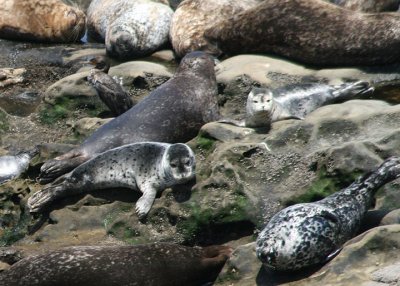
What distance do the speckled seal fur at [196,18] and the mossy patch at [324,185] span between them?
186 inches

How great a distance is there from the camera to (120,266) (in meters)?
7.54

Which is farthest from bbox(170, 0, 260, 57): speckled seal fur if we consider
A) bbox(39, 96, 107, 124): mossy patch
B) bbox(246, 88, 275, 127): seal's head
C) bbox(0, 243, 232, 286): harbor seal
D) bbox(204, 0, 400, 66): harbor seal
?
bbox(0, 243, 232, 286): harbor seal

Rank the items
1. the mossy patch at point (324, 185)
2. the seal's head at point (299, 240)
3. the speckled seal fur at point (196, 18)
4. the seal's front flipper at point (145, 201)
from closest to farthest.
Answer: the seal's head at point (299, 240) < the mossy patch at point (324, 185) < the seal's front flipper at point (145, 201) < the speckled seal fur at point (196, 18)

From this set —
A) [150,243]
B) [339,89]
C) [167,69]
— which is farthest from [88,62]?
[150,243]

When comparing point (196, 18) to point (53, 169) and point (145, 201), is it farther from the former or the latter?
point (145, 201)

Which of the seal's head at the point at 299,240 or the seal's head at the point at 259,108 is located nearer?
the seal's head at the point at 299,240

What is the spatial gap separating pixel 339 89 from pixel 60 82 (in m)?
3.21

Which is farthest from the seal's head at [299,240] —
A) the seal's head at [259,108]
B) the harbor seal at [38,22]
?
the harbor seal at [38,22]

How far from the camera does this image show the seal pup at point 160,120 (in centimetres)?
964

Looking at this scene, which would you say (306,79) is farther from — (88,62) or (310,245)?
(310,245)

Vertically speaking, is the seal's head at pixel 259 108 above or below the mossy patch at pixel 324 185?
above

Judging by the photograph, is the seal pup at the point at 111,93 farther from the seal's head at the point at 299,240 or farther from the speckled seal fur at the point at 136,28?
the seal's head at the point at 299,240

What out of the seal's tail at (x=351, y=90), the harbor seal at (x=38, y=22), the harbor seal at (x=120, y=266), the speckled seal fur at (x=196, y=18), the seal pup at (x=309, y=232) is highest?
the seal pup at (x=309, y=232)

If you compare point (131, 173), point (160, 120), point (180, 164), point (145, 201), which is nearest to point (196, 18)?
point (160, 120)
